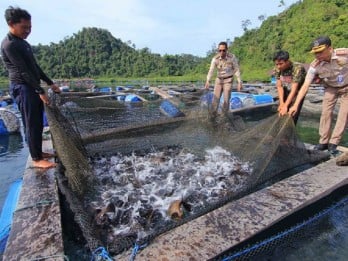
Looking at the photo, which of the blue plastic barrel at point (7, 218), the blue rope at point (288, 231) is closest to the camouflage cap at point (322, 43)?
the blue rope at point (288, 231)

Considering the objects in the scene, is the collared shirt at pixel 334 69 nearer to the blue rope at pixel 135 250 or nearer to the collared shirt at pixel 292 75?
the collared shirt at pixel 292 75

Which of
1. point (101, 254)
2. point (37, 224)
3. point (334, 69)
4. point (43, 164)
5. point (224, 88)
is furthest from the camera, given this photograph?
point (224, 88)

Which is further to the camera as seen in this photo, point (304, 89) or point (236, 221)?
point (304, 89)

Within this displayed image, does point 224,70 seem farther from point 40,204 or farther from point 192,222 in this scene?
point 40,204

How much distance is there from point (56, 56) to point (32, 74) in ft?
251

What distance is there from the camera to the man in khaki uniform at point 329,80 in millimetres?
3904

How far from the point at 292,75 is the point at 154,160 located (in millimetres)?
2729

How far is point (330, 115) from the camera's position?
456cm

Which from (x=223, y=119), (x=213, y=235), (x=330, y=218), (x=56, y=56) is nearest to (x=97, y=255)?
(x=213, y=235)

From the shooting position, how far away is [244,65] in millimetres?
39500

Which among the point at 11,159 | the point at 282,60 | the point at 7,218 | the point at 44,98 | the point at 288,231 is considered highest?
the point at 282,60

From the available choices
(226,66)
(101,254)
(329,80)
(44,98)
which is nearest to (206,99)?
(226,66)

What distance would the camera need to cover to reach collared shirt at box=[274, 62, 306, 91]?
4562mm

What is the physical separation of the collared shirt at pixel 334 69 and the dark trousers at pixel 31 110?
12.3 ft
